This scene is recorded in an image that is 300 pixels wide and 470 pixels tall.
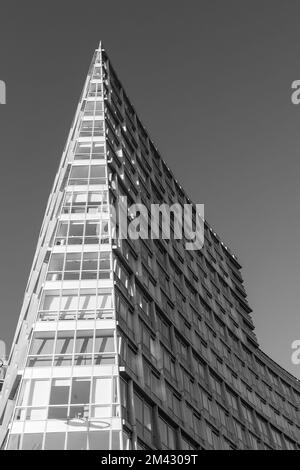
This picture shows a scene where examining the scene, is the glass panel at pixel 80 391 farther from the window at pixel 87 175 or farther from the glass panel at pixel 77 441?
the window at pixel 87 175

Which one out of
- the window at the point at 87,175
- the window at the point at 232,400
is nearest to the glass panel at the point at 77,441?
the window at the point at 87,175

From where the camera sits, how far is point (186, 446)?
34.3m

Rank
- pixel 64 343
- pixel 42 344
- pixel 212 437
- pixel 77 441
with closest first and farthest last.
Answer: pixel 77 441
pixel 42 344
pixel 64 343
pixel 212 437

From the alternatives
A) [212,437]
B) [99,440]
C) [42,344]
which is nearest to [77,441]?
[99,440]

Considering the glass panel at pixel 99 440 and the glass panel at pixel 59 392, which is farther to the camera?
the glass panel at pixel 59 392

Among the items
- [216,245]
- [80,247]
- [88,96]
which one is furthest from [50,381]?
[216,245]

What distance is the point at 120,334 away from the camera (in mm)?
31297

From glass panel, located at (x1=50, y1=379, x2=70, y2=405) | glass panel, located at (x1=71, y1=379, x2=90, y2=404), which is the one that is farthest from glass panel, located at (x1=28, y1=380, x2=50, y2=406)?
glass panel, located at (x1=71, y1=379, x2=90, y2=404)

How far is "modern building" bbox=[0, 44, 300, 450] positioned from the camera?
27219 millimetres

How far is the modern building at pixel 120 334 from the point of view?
27219 millimetres

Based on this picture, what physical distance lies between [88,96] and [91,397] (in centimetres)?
3307

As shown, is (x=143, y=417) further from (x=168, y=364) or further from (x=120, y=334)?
(x=168, y=364)

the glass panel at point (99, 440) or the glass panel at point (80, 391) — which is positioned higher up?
the glass panel at point (80, 391)
